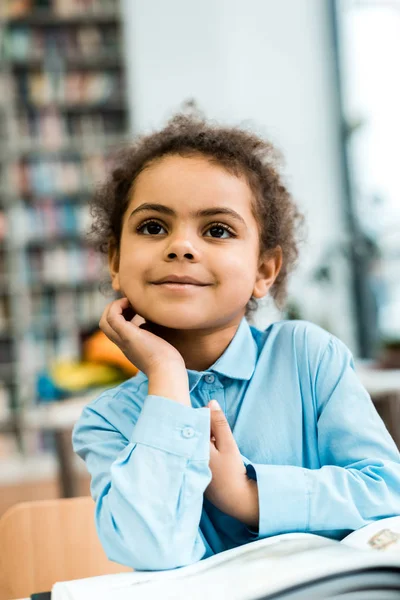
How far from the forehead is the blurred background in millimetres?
Result: 4060

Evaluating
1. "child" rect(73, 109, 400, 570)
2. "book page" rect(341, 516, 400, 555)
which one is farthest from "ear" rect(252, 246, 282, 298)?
"book page" rect(341, 516, 400, 555)

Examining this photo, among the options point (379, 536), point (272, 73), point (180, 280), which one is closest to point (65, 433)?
point (180, 280)

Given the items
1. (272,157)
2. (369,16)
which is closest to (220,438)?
(272,157)

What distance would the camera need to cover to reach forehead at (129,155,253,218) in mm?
834

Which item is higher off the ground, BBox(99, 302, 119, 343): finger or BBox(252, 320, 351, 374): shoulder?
BBox(99, 302, 119, 343): finger

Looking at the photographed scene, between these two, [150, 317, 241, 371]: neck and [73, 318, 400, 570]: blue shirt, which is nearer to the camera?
[73, 318, 400, 570]: blue shirt

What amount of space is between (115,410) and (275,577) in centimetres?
36

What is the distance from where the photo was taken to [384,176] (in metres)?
4.93

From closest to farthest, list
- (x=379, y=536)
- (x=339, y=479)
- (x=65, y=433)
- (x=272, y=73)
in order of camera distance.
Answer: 1. (x=379, y=536)
2. (x=339, y=479)
3. (x=65, y=433)
4. (x=272, y=73)

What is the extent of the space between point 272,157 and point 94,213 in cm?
31

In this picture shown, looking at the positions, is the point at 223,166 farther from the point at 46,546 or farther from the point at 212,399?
the point at 46,546

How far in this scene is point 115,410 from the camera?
84 cm

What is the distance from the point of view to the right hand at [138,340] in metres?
0.83

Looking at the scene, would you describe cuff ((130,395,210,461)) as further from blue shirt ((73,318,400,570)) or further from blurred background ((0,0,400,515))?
blurred background ((0,0,400,515))
